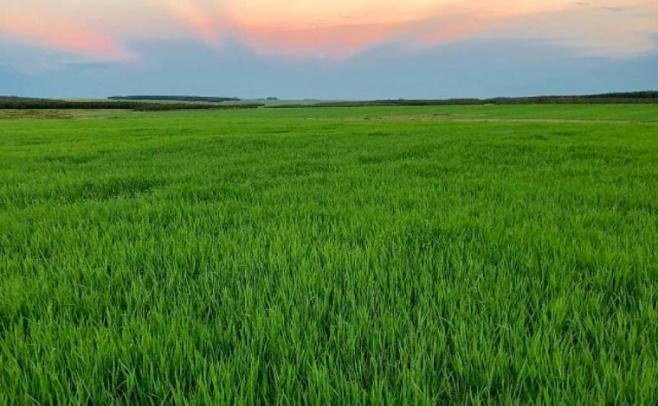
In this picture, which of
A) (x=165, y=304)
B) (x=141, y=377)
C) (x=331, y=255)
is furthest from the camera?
(x=331, y=255)

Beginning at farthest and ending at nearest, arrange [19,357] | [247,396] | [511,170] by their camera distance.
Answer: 1. [511,170]
2. [19,357]
3. [247,396]

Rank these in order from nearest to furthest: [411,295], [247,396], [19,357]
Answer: [247,396]
[19,357]
[411,295]

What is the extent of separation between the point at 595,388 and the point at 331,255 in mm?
1719

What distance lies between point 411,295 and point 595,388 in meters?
1.00

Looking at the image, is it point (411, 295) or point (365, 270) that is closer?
point (411, 295)

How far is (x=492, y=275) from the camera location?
2.53m

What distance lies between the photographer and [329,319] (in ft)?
6.72

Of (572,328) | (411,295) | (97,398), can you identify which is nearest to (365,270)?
(411,295)

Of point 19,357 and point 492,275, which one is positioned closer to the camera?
point 19,357

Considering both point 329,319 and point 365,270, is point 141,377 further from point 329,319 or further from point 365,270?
point 365,270

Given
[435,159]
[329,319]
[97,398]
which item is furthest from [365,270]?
[435,159]

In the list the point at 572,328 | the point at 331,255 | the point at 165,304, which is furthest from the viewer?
the point at 331,255

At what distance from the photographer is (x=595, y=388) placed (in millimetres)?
1467

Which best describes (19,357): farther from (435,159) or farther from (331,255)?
(435,159)
